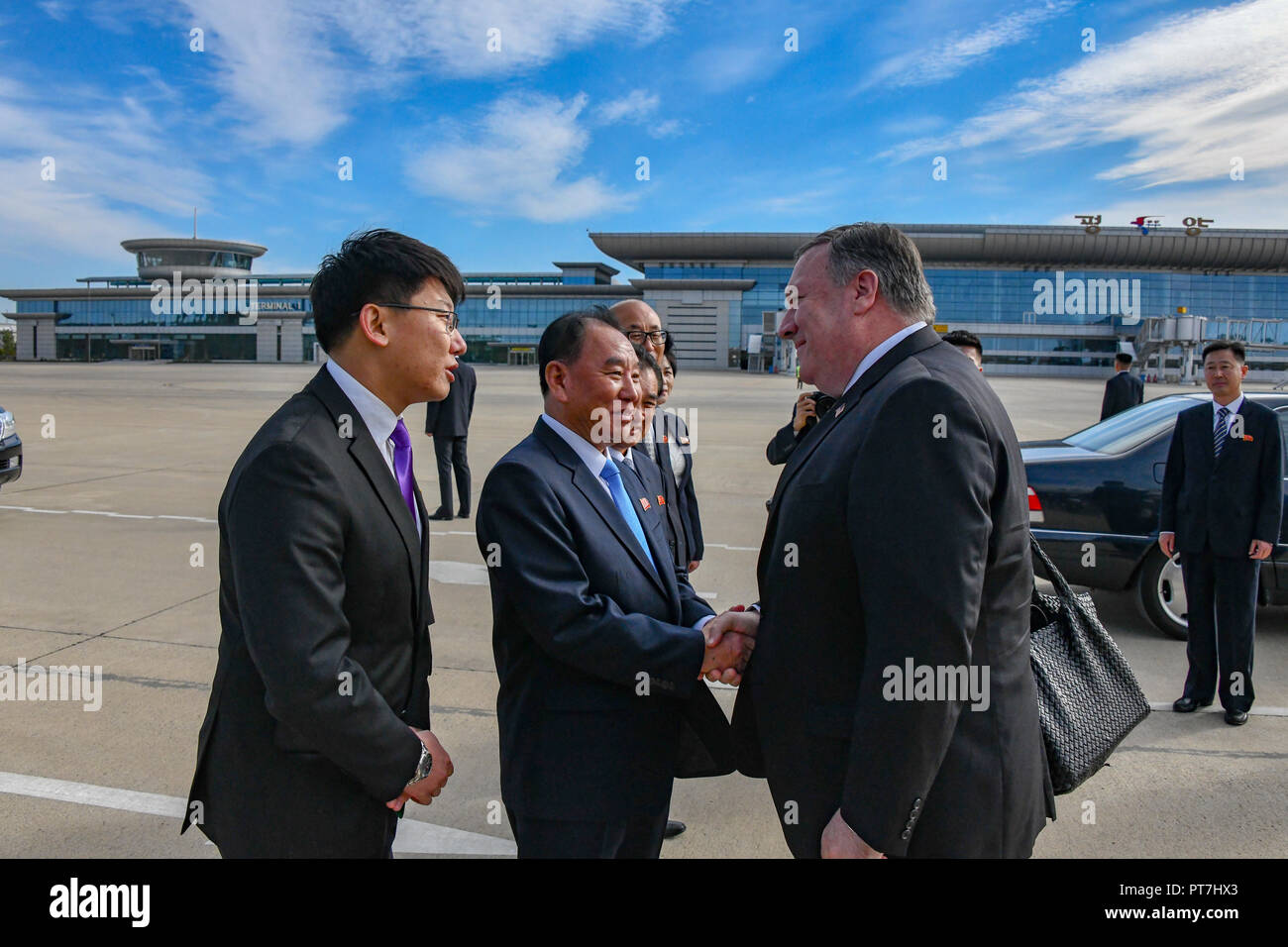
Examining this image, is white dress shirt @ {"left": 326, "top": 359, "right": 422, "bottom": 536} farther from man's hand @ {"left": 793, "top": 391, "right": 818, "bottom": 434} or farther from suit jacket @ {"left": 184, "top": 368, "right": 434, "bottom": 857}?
man's hand @ {"left": 793, "top": 391, "right": 818, "bottom": 434}

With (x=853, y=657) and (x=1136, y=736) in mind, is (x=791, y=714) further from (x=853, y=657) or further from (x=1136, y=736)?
(x=1136, y=736)

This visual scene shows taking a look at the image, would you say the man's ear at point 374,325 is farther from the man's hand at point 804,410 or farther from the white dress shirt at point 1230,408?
the white dress shirt at point 1230,408

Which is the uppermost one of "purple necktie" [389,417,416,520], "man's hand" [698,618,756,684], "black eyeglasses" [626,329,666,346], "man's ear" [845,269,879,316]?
"black eyeglasses" [626,329,666,346]

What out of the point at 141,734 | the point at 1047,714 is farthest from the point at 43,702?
the point at 1047,714

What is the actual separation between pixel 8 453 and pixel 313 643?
927 centimetres

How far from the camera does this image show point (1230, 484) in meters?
4.22

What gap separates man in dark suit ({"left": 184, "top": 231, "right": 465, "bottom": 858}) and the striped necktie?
4231 mm

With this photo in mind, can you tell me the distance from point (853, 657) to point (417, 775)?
0.94m

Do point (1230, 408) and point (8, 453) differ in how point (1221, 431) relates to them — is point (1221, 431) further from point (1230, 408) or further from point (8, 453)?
point (8, 453)

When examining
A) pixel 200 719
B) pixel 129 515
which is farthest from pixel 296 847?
pixel 129 515

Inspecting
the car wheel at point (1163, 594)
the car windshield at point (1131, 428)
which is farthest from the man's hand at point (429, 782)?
the car windshield at point (1131, 428)

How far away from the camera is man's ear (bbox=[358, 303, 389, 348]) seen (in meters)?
1.85

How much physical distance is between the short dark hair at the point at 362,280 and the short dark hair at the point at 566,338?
414mm

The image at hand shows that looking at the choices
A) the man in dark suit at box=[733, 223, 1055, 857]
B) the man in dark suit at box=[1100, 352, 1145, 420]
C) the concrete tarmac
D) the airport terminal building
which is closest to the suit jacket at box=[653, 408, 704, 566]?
the concrete tarmac
